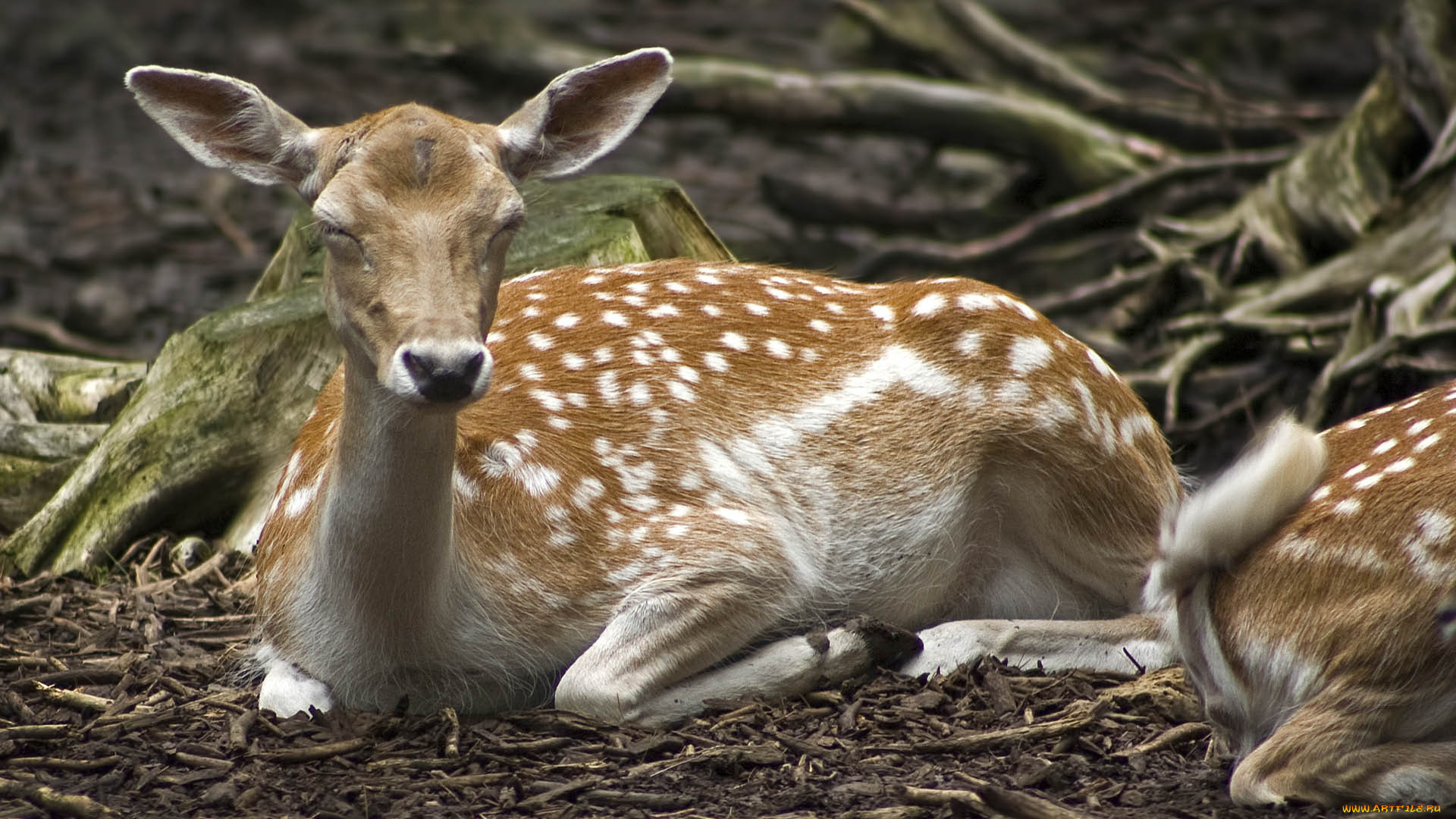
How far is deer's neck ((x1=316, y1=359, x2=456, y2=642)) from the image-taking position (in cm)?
336

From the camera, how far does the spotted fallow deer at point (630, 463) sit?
3357mm

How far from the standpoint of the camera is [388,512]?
343 cm

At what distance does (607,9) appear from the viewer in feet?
42.8

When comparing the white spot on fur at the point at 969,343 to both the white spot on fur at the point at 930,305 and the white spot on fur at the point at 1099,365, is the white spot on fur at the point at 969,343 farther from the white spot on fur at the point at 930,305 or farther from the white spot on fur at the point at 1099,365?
the white spot on fur at the point at 1099,365

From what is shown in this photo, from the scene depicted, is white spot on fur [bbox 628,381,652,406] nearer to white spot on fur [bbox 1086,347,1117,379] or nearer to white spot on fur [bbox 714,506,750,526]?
white spot on fur [bbox 714,506,750,526]

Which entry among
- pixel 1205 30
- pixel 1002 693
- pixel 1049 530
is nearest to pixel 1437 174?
pixel 1049 530

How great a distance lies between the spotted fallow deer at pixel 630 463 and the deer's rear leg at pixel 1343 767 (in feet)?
3.90

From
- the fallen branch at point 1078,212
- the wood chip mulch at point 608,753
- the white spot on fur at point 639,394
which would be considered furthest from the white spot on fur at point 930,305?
the fallen branch at point 1078,212

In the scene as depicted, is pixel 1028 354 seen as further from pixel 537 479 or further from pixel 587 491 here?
pixel 537 479

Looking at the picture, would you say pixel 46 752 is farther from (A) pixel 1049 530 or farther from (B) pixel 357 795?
(A) pixel 1049 530

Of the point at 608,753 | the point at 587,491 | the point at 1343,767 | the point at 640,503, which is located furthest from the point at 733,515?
the point at 1343,767

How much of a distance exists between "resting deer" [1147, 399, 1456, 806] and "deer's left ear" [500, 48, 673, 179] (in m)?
1.60

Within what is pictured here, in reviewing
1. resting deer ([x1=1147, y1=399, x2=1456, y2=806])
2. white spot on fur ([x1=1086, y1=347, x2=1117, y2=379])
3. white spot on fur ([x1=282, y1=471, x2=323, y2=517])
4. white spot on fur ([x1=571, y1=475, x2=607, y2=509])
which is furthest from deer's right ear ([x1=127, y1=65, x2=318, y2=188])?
white spot on fur ([x1=1086, y1=347, x2=1117, y2=379])

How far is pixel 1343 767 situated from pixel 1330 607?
32 centimetres
